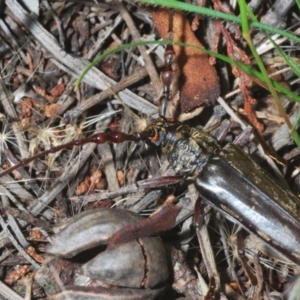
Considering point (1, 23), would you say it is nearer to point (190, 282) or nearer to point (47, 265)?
point (47, 265)

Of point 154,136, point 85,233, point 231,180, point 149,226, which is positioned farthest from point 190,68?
point 85,233

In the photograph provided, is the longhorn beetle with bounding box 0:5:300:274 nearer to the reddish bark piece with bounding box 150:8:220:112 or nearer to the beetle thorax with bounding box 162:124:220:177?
the beetle thorax with bounding box 162:124:220:177

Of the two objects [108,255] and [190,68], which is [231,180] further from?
[108,255]

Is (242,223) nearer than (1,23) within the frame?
Yes

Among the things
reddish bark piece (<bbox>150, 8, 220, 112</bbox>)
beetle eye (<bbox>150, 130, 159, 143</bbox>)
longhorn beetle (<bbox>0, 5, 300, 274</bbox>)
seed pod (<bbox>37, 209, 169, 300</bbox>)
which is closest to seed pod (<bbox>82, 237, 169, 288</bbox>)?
seed pod (<bbox>37, 209, 169, 300</bbox>)

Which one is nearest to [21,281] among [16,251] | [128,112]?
[16,251]

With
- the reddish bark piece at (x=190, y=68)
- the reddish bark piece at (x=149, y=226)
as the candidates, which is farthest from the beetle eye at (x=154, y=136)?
the reddish bark piece at (x=149, y=226)
